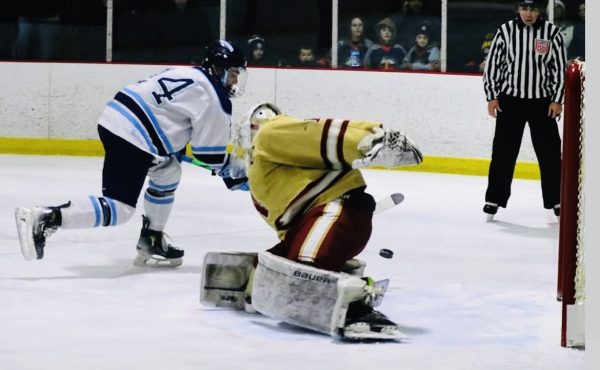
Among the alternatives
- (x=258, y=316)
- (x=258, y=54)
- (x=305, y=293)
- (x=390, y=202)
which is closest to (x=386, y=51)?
(x=258, y=54)

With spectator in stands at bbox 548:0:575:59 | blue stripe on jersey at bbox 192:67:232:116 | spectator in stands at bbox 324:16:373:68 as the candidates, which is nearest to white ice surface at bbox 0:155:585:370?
blue stripe on jersey at bbox 192:67:232:116

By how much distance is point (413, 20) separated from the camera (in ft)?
28.5

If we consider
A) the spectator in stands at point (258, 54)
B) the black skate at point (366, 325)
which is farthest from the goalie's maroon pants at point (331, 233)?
the spectator in stands at point (258, 54)

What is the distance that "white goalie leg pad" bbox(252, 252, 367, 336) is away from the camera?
362 centimetres

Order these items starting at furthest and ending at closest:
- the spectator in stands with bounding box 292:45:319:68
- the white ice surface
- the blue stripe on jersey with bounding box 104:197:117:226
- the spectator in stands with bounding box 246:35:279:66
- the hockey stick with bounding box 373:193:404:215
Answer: the spectator in stands with bounding box 246:35:279:66 < the spectator in stands with bounding box 292:45:319:68 < the blue stripe on jersey with bounding box 104:197:117:226 < the hockey stick with bounding box 373:193:404:215 < the white ice surface

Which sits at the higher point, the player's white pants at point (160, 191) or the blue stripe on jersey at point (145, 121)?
the blue stripe on jersey at point (145, 121)

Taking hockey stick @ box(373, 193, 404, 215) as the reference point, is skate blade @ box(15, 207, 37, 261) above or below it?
below

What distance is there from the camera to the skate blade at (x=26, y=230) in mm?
4516

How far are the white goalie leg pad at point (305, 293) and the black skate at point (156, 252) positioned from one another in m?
1.15

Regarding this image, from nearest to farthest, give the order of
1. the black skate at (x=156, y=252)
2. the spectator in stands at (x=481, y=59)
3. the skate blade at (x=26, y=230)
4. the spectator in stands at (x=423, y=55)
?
the skate blade at (x=26, y=230), the black skate at (x=156, y=252), the spectator in stands at (x=481, y=59), the spectator in stands at (x=423, y=55)

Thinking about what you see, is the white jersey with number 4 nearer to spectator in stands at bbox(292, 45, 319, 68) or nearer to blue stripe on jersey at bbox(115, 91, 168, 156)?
blue stripe on jersey at bbox(115, 91, 168, 156)

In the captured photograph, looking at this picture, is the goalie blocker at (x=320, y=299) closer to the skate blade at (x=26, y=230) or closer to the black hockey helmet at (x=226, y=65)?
the skate blade at (x=26, y=230)

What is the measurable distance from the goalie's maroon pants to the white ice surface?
8.4 inches

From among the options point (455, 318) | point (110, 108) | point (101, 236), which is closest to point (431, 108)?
point (101, 236)
